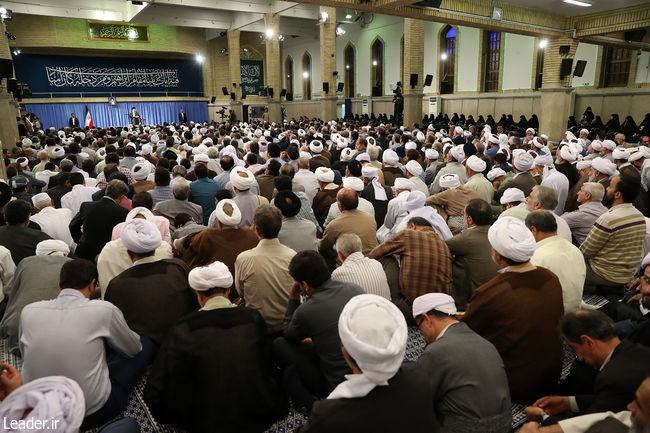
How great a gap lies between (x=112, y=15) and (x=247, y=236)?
63.5 feet

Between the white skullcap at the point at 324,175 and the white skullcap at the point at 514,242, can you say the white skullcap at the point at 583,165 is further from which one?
the white skullcap at the point at 514,242

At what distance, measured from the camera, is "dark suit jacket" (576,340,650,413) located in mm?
1345

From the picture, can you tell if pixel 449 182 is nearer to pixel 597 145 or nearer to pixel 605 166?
pixel 605 166

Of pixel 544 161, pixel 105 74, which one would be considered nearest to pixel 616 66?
pixel 544 161

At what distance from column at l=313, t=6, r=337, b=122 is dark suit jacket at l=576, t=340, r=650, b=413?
14917 millimetres

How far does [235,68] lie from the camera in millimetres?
19469

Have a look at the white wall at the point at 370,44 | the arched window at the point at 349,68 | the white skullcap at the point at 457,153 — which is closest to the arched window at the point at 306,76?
the white wall at the point at 370,44

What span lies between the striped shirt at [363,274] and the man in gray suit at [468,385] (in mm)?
776

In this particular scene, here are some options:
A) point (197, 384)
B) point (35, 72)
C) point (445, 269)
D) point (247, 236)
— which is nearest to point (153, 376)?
point (197, 384)

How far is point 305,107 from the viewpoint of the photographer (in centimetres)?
2339

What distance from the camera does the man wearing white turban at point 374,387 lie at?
1.14 meters

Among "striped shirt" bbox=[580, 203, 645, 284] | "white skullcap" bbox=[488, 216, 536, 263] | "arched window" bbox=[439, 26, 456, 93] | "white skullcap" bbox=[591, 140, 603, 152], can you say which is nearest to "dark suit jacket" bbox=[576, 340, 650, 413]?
"white skullcap" bbox=[488, 216, 536, 263]

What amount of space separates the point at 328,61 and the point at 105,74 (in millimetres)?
12314

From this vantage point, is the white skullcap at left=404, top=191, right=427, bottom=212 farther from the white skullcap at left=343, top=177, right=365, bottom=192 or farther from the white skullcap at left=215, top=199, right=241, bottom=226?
the white skullcap at left=215, top=199, right=241, bottom=226
